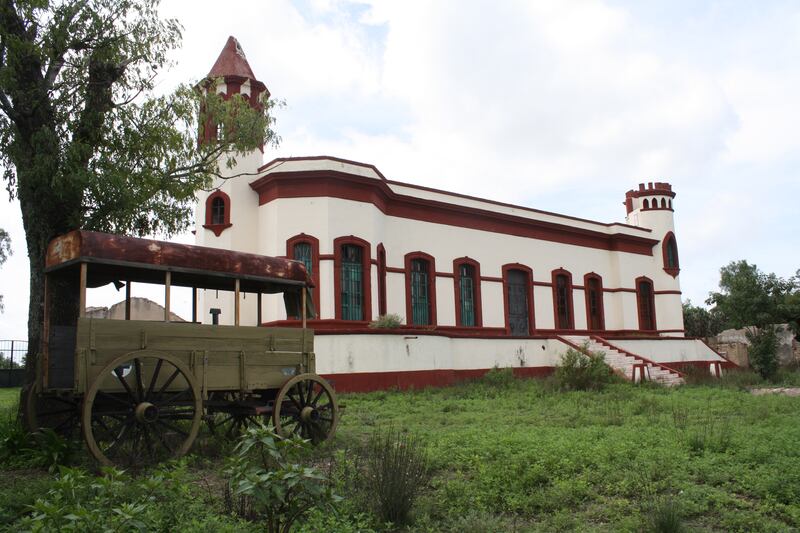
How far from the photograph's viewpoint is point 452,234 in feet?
70.0

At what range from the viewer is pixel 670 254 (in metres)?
27.6

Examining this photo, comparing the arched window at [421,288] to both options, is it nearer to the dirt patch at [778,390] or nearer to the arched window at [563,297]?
the arched window at [563,297]

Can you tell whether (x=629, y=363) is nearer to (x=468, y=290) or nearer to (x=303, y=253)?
(x=468, y=290)

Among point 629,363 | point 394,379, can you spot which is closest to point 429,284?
point 394,379

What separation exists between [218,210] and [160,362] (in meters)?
11.9

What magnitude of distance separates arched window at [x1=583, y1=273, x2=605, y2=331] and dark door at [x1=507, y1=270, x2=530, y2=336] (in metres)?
3.19

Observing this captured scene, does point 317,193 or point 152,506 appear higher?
point 317,193

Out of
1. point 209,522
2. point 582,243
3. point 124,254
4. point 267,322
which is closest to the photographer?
point 209,522

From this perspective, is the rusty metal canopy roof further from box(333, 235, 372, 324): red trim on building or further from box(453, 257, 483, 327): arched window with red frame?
box(453, 257, 483, 327): arched window with red frame

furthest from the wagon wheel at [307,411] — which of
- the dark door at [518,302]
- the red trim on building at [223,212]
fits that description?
the dark door at [518,302]

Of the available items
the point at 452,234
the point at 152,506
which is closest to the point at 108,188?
the point at 152,506

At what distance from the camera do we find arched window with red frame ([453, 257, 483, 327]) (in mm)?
21203

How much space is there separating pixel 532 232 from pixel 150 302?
15.1 m

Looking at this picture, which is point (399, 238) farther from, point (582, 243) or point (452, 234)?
point (582, 243)
